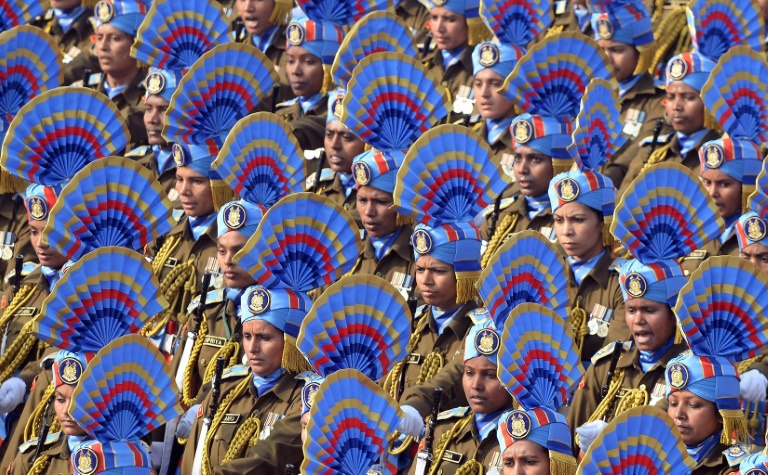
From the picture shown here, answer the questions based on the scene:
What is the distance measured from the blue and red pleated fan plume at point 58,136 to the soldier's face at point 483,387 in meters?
3.91

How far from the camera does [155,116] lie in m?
18.0

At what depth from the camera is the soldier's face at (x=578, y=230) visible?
1551 cm

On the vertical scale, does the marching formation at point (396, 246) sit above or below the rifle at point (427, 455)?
above

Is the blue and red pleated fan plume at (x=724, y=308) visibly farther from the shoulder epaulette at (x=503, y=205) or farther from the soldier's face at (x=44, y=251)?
the soldier's face at (x=44, y=251)

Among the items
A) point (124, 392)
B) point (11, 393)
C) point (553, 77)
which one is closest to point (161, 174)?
point (11, 393)

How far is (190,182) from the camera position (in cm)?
1684

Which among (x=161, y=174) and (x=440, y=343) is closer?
(x=440, y=343)

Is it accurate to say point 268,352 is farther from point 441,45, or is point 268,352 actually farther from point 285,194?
point 441,45

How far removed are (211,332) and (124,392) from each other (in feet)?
6.70

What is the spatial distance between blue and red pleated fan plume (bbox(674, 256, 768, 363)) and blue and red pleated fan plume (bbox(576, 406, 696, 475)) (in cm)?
119

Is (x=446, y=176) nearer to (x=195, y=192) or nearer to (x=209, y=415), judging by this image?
(x=209, y=415)

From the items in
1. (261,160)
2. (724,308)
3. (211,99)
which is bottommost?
(724,308)

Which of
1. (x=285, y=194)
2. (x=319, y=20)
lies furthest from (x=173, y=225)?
(x=319, y=20)

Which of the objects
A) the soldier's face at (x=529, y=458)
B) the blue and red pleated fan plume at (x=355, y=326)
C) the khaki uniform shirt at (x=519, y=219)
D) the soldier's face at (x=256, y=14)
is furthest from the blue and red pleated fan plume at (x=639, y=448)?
the soldier's face at (x=256, y=14)
